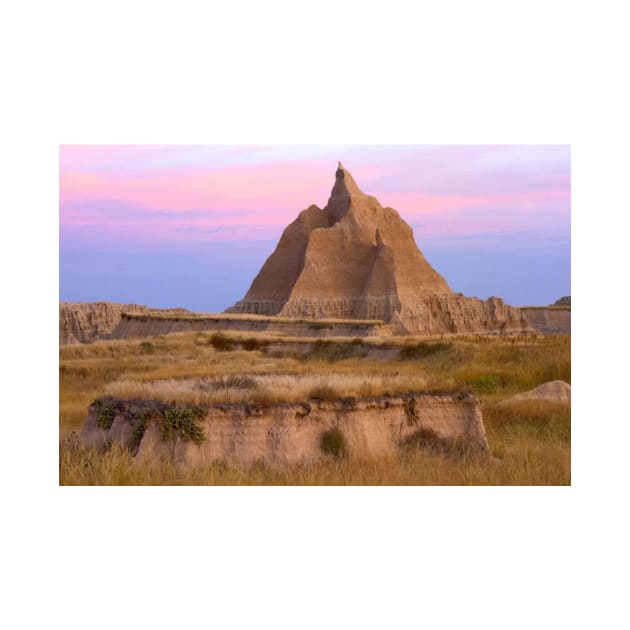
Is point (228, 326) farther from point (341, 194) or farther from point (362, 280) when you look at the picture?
point (341, 194)

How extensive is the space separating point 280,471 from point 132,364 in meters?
17.6

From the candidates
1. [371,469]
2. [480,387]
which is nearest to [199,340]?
[480,387]

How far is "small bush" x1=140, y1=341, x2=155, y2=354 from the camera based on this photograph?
108ft

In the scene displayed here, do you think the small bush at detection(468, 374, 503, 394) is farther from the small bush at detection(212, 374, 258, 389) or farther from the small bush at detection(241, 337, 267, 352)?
the small bush at detection(241, 337, 267, 352)

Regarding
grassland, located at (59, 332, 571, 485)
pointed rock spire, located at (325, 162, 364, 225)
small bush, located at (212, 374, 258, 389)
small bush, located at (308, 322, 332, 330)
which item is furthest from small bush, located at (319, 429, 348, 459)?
pointed rock spire, located at (325, 162, 364, 225)

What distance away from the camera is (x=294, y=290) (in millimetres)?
76750

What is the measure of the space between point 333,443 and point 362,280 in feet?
233

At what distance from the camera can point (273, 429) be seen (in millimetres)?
9406

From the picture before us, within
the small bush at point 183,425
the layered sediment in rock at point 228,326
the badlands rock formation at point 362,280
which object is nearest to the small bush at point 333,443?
the small bush at point 183,425

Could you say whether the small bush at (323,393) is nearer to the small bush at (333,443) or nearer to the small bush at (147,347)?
the small bush at (333,443)

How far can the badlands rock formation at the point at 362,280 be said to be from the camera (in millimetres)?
75375

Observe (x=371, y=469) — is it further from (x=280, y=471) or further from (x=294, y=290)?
(x=294, y=290)

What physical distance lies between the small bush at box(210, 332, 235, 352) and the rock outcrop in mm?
23590

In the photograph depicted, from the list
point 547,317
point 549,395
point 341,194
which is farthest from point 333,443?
point 341,194
